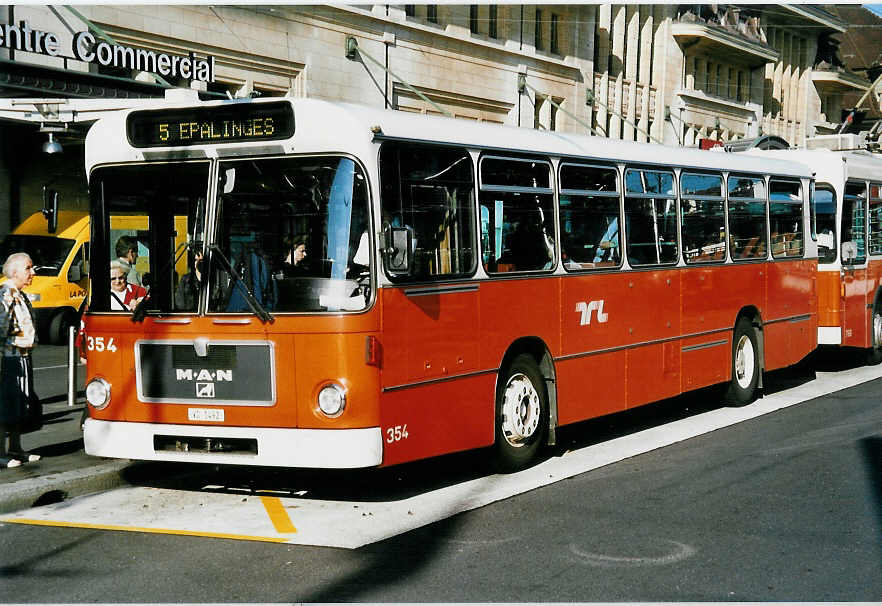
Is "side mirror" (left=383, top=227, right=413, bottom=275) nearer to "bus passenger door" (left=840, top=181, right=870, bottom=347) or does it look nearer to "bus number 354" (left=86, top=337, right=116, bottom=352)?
"bus number 354" (left=86, top=337, right=116, bottom=352)

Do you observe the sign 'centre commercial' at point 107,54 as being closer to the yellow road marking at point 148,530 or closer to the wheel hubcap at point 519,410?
the wheel hubcap at point 519,410

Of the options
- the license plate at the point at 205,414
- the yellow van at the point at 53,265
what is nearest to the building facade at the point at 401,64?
the yellow van at the point at 53,265

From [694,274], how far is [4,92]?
12.1 metres

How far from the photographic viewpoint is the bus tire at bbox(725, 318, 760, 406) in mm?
13992

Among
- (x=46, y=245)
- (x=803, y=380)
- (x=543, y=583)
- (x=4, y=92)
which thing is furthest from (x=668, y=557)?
(x=46, y=245)

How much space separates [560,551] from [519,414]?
288 cm

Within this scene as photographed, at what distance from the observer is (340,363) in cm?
802

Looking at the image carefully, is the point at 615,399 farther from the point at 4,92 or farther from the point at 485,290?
the point at 4,92

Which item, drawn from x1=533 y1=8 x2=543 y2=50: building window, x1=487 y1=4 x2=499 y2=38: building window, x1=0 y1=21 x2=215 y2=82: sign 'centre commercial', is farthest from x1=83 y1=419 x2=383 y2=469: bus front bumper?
x1=533 y1=8 x2=543 y2=50: building window

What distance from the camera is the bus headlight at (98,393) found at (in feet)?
28.7

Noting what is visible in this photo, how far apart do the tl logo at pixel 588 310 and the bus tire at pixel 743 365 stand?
11.4ft

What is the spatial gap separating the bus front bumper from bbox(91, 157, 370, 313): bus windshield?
0.82 m

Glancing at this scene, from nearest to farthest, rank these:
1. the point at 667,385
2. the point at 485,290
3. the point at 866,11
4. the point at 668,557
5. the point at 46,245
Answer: the point at 668,557, the point at 485,290, the point at 667,385, the point at 46,245, the point at 866,11

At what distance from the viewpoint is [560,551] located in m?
7.02
